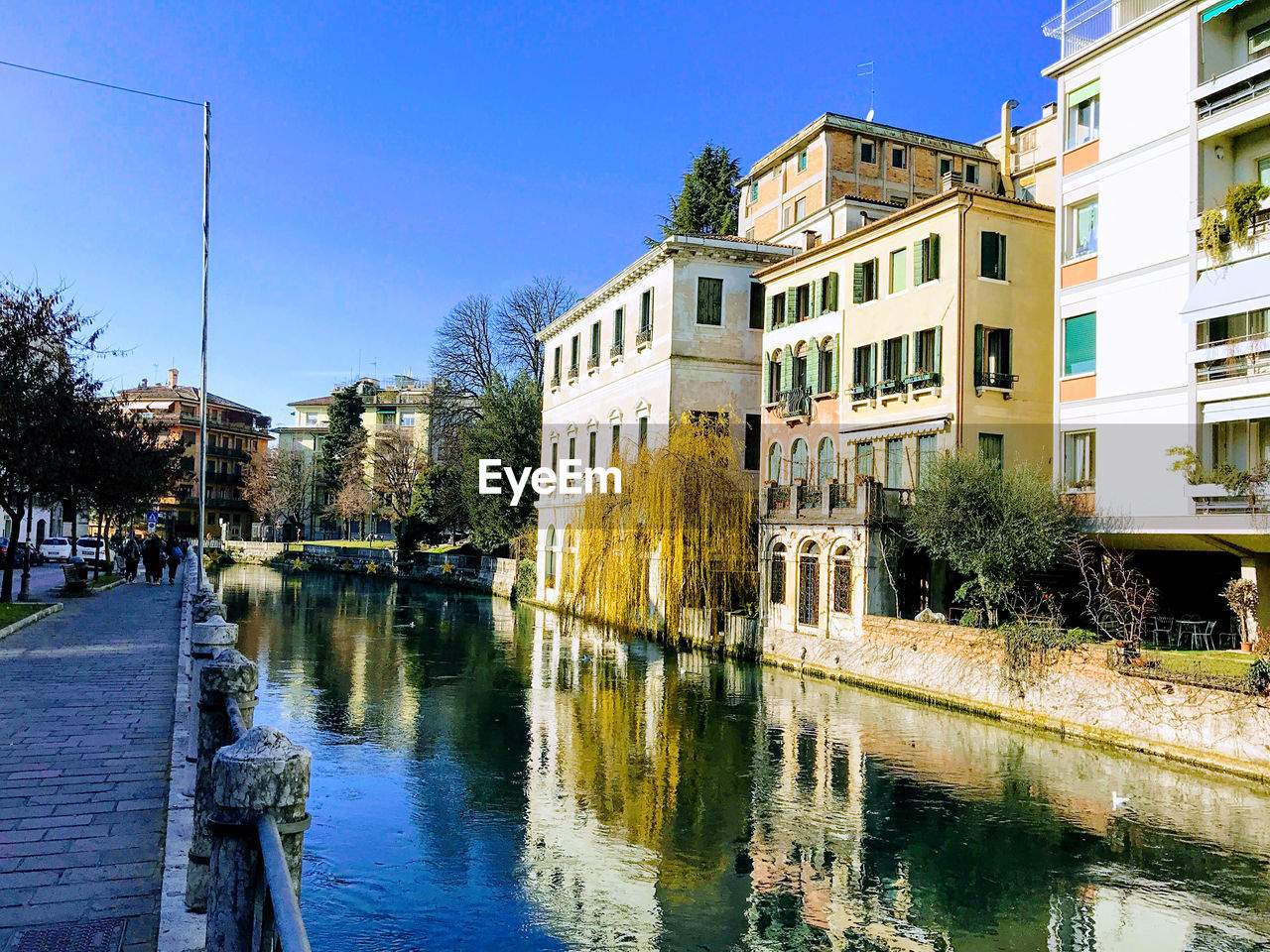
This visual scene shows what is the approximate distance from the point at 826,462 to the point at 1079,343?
848 centimetres

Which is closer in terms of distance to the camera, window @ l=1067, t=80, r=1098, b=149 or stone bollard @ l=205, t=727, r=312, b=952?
stone bollard @ l=205, t=727, r=312, b=952

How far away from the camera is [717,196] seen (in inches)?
2000

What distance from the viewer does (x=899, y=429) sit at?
2595cm

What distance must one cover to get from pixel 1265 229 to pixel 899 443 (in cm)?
985

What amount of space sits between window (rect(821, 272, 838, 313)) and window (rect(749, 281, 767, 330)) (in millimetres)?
5388

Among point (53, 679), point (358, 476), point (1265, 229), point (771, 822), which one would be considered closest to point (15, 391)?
point (53, 679)

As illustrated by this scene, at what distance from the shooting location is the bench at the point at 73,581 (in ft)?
92.0

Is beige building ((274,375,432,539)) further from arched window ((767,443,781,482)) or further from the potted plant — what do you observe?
the potted plant

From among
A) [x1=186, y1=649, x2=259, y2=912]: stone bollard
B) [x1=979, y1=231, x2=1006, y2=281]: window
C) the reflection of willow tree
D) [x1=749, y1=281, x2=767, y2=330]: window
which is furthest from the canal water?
[x1=749, y1=281, x2=767, y2=330]: window

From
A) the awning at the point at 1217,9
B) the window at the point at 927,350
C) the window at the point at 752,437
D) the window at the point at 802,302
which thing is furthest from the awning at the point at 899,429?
the awning at the point at 1217,9

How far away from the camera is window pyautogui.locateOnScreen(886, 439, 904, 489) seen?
1024 inches

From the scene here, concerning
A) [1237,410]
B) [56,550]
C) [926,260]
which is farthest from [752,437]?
[56,550]

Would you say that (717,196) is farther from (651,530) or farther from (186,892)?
(186,892)

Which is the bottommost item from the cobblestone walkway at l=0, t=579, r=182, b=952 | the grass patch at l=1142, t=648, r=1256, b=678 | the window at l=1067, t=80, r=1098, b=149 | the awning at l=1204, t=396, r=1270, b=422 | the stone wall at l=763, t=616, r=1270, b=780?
the stone wall at l=763, t=616, r=1270, b=780
